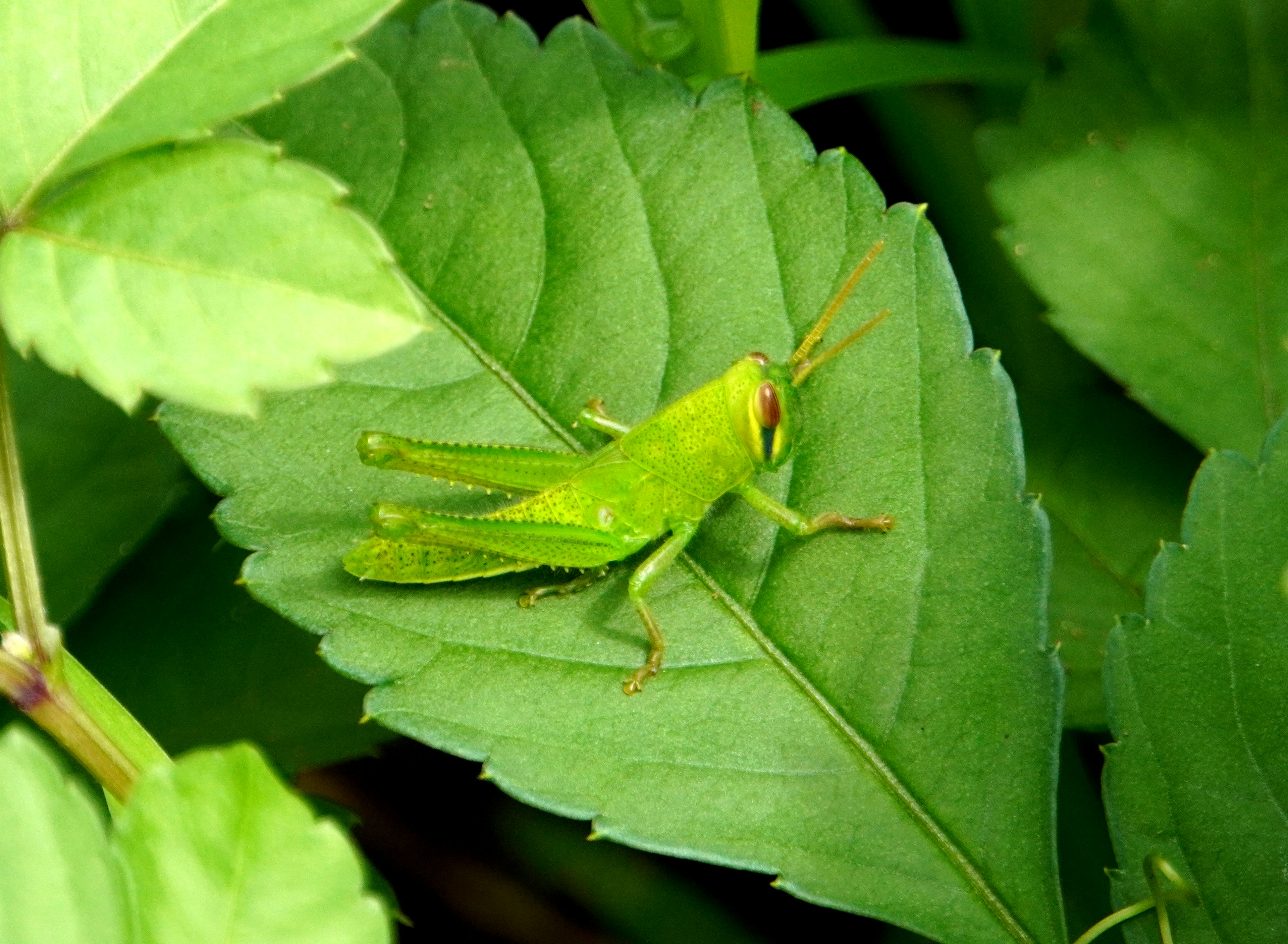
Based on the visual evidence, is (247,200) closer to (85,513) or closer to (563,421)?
(563,421)

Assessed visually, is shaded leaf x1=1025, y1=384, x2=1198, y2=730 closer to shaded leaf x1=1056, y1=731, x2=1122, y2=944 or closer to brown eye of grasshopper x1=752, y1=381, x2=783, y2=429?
shaded leaf x1=1056, y1=731, x2=1122, y2=944

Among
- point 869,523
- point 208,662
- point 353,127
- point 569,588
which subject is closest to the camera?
point 869,523

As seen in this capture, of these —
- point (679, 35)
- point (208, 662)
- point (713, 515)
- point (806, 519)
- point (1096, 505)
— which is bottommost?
point (208, 662)

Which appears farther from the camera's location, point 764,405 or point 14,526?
point 764,405

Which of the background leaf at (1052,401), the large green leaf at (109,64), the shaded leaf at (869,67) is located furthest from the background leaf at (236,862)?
the shaded leaf at (869,67)

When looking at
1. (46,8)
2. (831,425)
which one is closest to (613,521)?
(831,425)

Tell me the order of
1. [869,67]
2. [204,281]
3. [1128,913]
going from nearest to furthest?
[204,281]
[1128,913]
[869,67]

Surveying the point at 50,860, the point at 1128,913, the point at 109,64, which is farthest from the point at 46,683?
the point at 1128,913

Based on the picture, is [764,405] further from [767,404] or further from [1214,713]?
[1214,713]
